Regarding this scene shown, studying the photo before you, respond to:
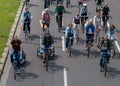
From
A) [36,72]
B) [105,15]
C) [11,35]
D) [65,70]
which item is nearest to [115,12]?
[105,15]

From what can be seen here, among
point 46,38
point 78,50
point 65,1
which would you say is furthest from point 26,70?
point 65,1

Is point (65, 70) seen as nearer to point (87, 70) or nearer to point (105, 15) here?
point (87, 70)

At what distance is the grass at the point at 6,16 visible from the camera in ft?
89.7

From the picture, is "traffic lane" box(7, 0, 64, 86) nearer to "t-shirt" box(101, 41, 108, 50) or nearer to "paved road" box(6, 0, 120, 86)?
"paved road" box(6, 0, 120, 86)

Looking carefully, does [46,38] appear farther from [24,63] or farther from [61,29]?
[61,29]

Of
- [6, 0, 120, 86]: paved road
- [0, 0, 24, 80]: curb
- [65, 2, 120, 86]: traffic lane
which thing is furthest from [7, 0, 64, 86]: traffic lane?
[0, 0, 24, 80]: curb

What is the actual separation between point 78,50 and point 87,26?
6.39 feet

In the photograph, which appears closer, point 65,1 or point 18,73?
point 18,73

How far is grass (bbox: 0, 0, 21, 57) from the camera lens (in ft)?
89.7

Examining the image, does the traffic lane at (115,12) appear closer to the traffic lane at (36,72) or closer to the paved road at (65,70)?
the paved road at (65,70)

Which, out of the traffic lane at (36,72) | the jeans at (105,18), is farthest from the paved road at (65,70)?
the jeans at (105,18)

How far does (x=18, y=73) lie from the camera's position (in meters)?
22.4

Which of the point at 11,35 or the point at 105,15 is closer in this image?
the point at 11,35

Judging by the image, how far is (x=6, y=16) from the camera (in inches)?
1261
